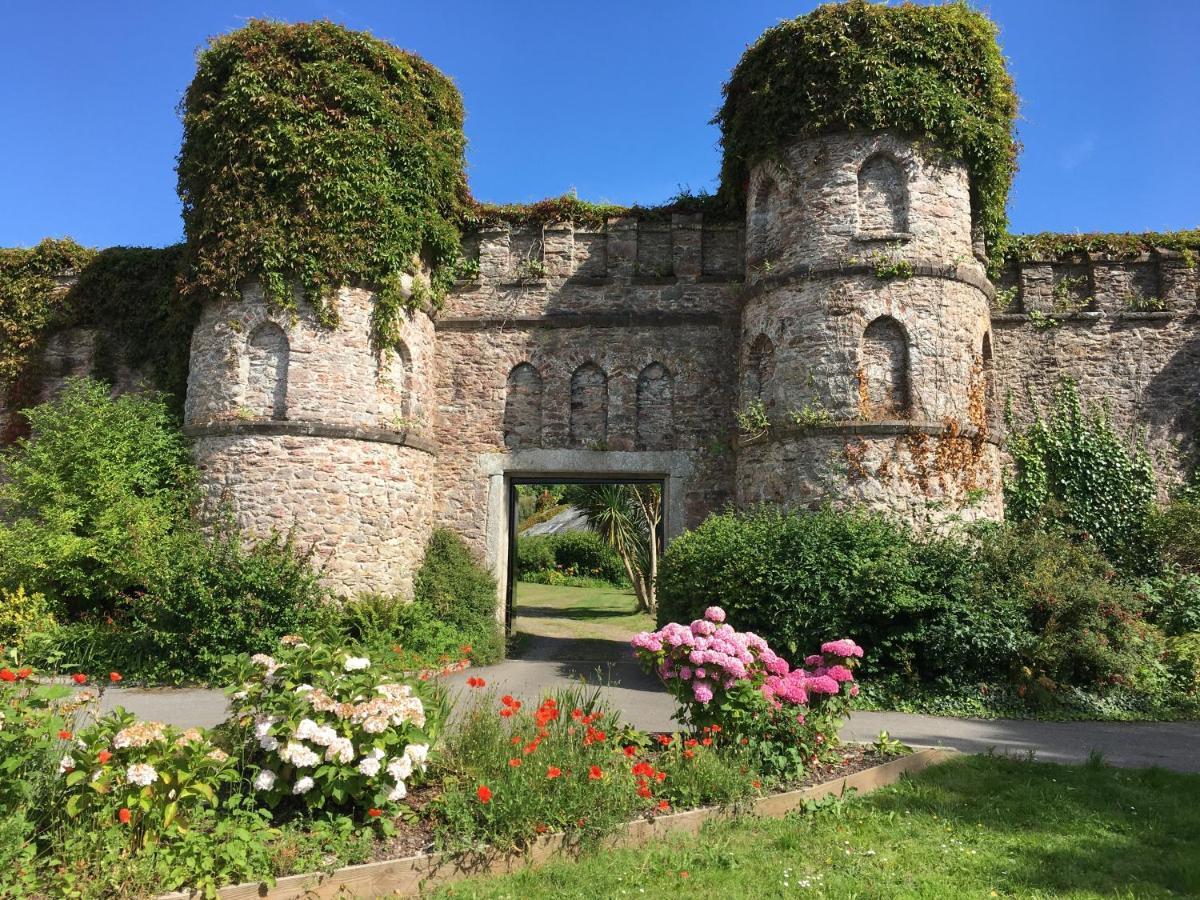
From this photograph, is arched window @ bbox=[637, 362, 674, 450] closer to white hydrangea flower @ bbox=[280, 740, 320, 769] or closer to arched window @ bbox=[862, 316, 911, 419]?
arched window @ bbox=[862, 316, 911, 419]

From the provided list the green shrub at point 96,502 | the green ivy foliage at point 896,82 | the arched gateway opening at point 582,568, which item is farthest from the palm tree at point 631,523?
the green shrub at point 96,502

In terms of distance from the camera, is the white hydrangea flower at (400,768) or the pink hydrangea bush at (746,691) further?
the pink hydrangea bush at (746,691)

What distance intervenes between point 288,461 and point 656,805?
822 cm

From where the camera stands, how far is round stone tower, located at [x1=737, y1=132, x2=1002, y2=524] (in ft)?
36.1

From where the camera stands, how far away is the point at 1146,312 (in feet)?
44.0

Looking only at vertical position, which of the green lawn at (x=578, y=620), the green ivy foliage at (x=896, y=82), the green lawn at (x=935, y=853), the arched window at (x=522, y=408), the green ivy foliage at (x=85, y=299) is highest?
the green ivy foliage at (x=896, y=82)

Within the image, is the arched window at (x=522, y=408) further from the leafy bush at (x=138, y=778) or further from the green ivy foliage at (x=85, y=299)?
the leafy bush at (x=138, y=778)

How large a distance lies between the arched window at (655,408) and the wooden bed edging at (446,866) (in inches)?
324

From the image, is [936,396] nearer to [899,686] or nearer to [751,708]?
[899,686]

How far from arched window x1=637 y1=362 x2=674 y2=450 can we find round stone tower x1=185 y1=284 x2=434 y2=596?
13.4 ft

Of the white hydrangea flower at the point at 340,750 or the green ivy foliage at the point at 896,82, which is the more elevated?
the green ivy foliage at the point at 896,82

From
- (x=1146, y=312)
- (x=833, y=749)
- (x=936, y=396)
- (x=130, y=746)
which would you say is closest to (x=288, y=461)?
(x=130, y=746)

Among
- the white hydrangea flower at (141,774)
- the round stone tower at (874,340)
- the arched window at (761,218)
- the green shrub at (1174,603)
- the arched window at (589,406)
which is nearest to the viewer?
the white hydrangea flower at (141,774)

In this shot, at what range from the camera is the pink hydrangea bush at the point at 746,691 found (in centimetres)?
581
